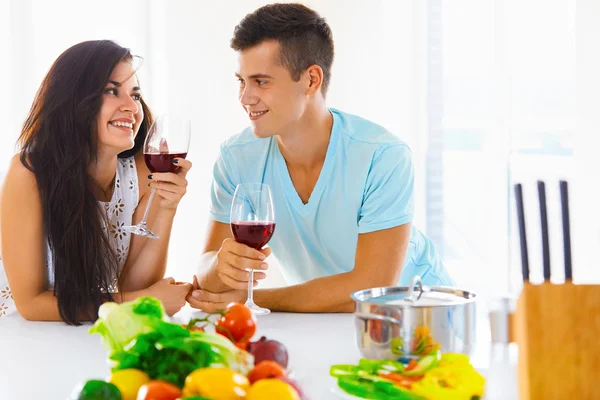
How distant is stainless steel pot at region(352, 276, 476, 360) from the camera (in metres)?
A: 1.21

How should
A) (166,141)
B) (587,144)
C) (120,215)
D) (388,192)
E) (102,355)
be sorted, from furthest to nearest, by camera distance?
(587,144) < (120,215) < (388,192) < (166,141) < (102,355)

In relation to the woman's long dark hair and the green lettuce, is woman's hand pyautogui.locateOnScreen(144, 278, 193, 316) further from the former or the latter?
the green lettuce

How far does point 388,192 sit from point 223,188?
0.54 meters

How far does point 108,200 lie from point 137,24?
255 cm

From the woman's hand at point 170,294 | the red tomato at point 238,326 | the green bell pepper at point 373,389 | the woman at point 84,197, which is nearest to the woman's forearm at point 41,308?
the woman at point 84,197

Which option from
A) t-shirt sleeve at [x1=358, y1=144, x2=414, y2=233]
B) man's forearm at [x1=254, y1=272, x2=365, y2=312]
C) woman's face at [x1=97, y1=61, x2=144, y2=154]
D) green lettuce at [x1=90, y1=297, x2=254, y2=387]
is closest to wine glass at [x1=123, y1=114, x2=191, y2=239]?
woman's face at [x1=97, y1=61, x2=144, y2=154]

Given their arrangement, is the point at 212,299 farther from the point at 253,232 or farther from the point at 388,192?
the point at 388,192

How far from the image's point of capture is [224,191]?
2393mm

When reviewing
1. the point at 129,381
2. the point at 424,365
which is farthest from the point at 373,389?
the point at 129,381

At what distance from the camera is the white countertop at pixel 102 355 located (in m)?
1.19

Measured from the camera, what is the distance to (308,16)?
251 cm

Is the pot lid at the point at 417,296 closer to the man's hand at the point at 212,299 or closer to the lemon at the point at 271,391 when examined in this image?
the lemon at the point at 271,391

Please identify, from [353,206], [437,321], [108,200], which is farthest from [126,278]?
[437,321]

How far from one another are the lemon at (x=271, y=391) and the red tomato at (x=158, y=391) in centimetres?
10
